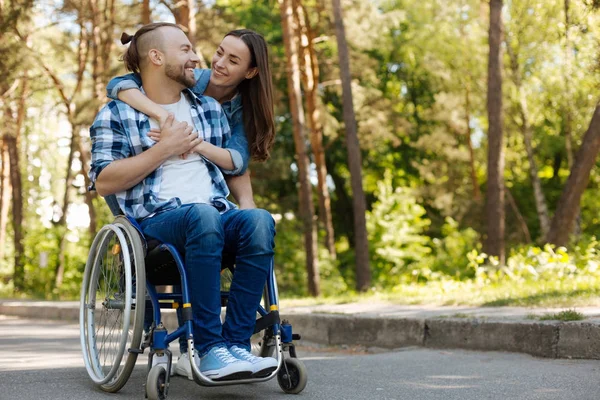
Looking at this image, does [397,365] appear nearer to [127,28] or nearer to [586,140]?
[586,140]

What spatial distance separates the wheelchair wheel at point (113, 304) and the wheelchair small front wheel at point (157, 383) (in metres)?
0.13

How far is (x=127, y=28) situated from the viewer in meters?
18.6

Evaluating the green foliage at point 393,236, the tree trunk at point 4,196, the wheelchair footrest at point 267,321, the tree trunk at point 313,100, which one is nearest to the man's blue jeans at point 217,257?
the wheelchair footrest at point 267,321

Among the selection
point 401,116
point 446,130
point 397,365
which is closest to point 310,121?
point 401,116

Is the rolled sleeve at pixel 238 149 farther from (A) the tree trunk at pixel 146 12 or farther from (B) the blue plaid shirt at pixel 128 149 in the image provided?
(A) the tree trunk at pixel 146 12

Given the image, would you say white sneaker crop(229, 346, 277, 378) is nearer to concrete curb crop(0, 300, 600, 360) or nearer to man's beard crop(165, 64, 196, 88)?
man's beard crop(165, 64, 196, 88)

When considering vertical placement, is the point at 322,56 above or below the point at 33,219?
→ above

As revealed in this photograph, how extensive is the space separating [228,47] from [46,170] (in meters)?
37.2

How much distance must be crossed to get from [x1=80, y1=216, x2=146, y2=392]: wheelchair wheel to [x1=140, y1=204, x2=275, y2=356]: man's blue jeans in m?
0.18

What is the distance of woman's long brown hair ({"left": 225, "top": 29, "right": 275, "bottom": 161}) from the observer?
415 cm

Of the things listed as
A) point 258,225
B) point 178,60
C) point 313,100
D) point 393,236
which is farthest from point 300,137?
point 258,225

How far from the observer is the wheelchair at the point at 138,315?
346 cm

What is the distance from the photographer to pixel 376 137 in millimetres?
26094

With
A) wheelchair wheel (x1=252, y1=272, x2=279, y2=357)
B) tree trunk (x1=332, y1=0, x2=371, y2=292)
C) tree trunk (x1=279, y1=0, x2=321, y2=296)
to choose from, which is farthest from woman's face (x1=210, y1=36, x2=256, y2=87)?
tree trunk (x1=279, y1=0, x2=321, y2=296)
